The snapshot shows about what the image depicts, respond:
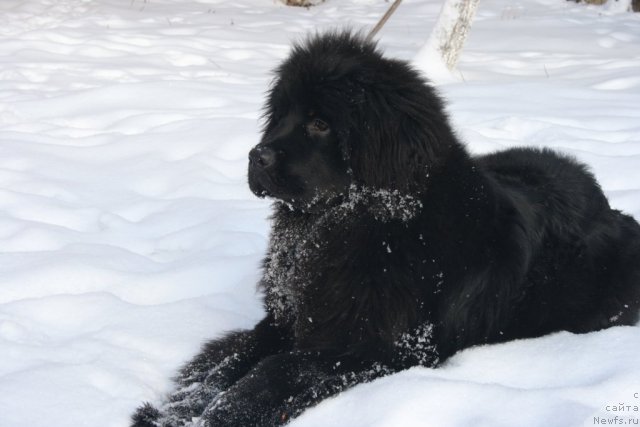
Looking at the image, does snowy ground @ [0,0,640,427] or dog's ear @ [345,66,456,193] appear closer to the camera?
snowy ground @ [0,0,640,427]

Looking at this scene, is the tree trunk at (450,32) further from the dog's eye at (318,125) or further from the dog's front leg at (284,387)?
the dog's front leg at (284,387)

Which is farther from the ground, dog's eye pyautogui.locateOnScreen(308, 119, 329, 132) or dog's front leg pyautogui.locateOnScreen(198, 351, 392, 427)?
dog's eye pyautogui.locateOnScreen(308, 119, 329, 132)

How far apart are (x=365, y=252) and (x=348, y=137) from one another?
455 millimetres

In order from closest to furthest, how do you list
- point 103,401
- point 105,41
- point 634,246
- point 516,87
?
point 103,401 → point 634,246 → point 516,87 → point 105,41

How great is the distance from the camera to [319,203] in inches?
112

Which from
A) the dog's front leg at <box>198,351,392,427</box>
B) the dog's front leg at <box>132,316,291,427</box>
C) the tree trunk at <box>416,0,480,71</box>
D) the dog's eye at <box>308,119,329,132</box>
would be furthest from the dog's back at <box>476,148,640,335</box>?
the tree trunk at <box>416,0,480,71</box>

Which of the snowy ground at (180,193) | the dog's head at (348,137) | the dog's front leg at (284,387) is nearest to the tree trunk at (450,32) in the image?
the snowy ground at (180,193)

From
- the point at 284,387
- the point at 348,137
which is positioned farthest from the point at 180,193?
the point at 284,387

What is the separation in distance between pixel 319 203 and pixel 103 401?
1.11 meters

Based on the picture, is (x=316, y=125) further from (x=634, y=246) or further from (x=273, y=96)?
(x=634, y=246)

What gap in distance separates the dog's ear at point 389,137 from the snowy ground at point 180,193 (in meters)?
0.45

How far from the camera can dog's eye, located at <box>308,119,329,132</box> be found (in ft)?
9.22

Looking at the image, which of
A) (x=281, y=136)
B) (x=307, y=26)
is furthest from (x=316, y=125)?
(x=307, y=26)

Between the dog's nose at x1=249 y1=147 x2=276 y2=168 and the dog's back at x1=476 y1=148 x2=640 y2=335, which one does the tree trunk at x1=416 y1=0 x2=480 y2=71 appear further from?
the dog's nose at x1=249 y1=147 x2=276 y2=168
